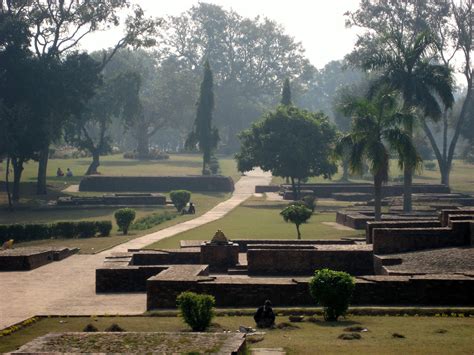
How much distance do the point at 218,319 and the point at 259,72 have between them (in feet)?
369

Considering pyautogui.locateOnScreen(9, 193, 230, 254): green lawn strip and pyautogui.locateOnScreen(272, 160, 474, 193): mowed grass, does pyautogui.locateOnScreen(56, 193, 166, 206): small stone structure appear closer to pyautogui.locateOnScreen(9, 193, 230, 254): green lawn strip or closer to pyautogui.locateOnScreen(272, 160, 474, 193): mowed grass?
pyautogui.locateOnScreen(9, 193, 230, 254): green lawn strip

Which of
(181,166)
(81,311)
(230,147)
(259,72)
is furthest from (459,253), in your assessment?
(259,72)

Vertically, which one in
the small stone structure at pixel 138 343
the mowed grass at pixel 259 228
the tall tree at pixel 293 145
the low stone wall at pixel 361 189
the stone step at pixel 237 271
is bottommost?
the stone step at pixel 237 271

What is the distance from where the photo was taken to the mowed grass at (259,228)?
37.9 meters

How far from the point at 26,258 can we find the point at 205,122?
4762 centimetres

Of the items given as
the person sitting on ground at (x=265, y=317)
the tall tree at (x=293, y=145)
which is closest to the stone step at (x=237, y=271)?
the person sitting on ground at (x=265, y=317)

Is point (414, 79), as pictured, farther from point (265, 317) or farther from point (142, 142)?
point (142, 142)

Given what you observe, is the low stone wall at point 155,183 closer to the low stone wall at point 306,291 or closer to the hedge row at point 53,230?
the hedge row at point 53,230

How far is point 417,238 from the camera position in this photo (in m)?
27.9

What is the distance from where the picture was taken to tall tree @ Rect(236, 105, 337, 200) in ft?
207

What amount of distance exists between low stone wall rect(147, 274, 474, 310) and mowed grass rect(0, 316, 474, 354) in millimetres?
1446

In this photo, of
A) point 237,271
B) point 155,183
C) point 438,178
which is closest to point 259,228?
point 237,271

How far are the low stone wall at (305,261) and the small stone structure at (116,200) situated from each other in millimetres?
31389

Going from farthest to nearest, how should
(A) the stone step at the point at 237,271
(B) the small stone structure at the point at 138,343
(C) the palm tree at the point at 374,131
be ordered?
1. (C) the palm tree at the point at 374,131
2. (A) the stone step at the point at 237,271
3. (B) the small stone structure at the point at 138,343
